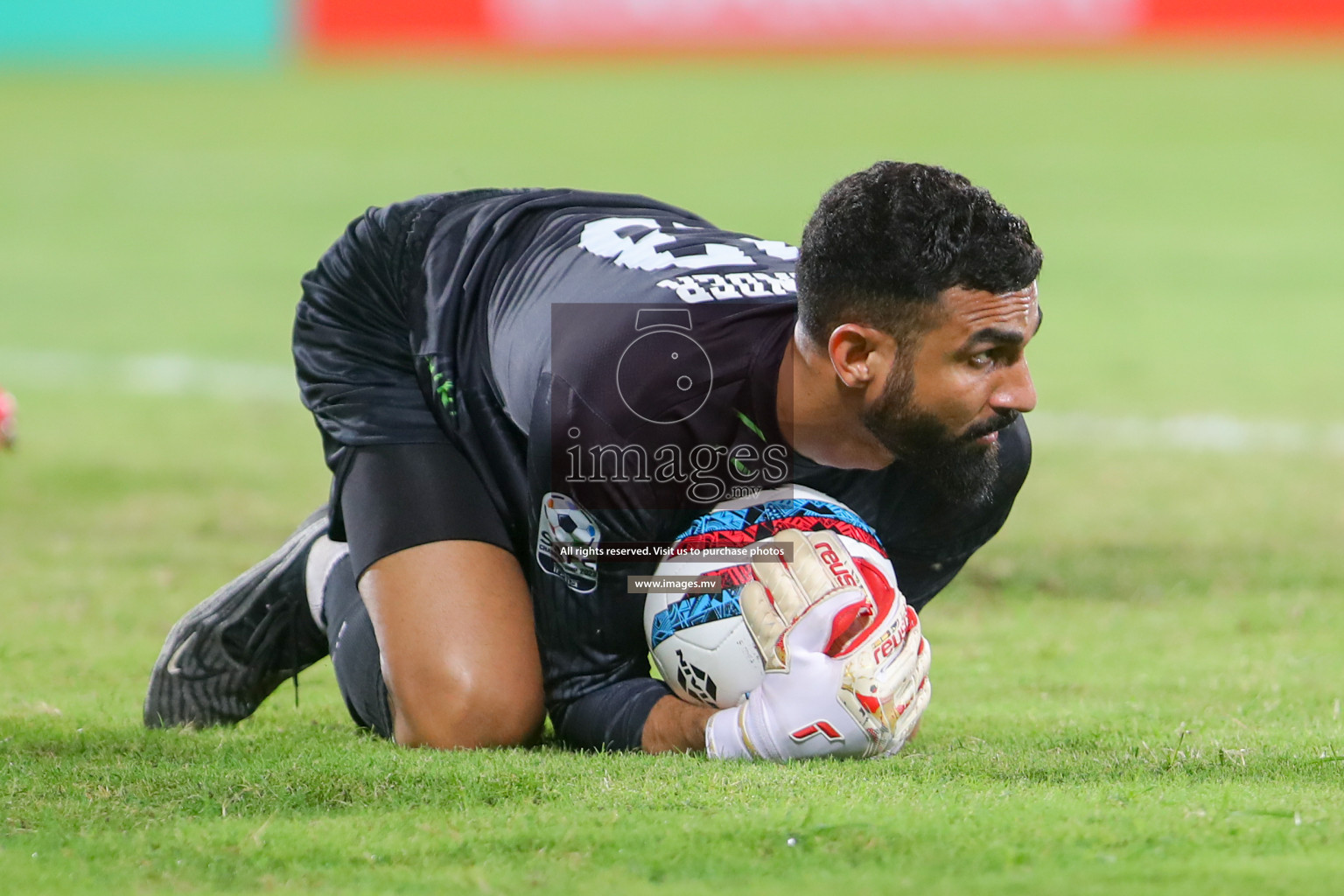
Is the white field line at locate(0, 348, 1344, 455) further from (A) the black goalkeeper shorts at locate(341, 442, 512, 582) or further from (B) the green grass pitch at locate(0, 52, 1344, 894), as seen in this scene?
(A) the black goalkeeper shorts at locate(341, 442, 512, 582)

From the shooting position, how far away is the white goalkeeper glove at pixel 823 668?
3.78 metres

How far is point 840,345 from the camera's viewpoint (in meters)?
3.86

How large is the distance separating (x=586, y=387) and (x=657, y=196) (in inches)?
449

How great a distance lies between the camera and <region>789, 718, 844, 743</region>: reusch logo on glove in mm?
3779

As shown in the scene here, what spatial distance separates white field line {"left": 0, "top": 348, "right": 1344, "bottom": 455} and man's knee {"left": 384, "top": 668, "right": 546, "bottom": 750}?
469 centimetres

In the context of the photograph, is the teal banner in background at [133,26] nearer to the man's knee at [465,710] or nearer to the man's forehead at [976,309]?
the man's knee at [465,710]

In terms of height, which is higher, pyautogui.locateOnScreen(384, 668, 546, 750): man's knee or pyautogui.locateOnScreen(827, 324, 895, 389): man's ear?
pyautogui.locateOnScreen(827, 324, 895, 389): man's ear

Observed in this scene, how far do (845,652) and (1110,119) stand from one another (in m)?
17.9

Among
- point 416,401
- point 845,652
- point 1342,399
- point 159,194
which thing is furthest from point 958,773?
point 159,194

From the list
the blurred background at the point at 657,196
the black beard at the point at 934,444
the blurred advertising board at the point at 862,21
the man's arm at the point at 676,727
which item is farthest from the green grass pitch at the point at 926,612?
the blurred advertising board at the point at 862,21

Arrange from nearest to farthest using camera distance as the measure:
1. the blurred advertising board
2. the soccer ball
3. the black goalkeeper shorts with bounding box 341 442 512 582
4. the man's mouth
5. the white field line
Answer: the man's mouth
the soccer ball
the black goalkeeper shorts with bounding box 341 442 512 582
the white field line
the blurred advertising board

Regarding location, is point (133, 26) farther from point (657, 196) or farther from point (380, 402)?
point (380, 402)

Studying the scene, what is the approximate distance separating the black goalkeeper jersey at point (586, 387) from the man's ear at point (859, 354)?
0.19 meters

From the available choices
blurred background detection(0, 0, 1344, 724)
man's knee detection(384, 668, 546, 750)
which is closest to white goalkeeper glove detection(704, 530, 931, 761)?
man's knee detection(384, 668, 546, 750)
